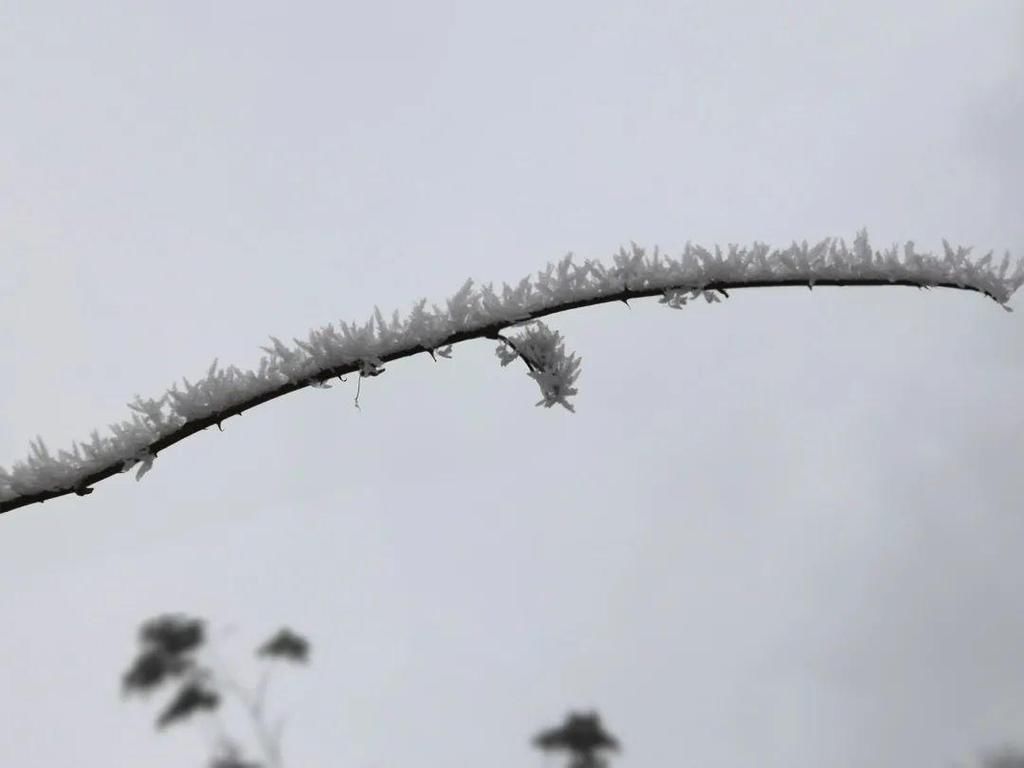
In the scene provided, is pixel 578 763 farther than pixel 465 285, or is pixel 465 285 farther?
pixel 578 763

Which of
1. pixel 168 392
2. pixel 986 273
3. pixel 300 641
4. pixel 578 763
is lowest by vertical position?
pixel 578 763

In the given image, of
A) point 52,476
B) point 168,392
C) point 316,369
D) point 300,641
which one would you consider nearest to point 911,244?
point 316,369

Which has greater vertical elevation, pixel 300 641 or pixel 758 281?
pixel 758 281

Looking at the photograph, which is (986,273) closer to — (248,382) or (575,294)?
(575,294)

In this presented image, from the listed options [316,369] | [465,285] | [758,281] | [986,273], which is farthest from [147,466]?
[986,273]

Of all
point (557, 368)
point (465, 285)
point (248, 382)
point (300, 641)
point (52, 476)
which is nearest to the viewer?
point (52, 476)

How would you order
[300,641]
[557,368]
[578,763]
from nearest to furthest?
[557,368] < [300,641] < [578,763]
